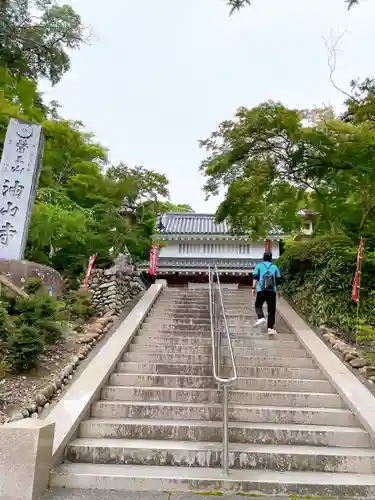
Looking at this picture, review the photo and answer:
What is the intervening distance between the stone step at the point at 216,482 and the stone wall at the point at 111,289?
4982mm

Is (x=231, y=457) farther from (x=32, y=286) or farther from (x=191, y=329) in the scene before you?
(x=32, y=286)

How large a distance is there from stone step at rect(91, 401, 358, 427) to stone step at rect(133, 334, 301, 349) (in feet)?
6.45

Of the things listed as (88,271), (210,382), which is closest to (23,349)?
(210,382)

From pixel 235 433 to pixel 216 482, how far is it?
76 cm

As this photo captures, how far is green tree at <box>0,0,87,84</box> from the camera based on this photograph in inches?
267

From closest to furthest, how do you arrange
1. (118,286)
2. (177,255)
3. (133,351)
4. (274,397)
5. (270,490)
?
(270,490)
(274,397)
(133,351)
(118,286)
(177,255)

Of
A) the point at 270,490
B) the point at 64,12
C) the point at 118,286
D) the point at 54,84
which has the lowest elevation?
the point at 270,490

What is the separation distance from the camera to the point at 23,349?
15.7 ft

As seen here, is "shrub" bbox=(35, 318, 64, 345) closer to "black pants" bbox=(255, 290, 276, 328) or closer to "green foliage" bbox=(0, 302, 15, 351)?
"green foliage" bbox=(0, 302, 15, 351)

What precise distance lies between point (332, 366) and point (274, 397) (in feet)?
3.90

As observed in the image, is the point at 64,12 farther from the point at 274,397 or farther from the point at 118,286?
the point at 274,397

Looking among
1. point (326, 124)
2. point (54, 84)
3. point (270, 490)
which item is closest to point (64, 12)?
point (54, 84)

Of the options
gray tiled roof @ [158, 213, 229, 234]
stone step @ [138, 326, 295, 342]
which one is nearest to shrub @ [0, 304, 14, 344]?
stone step @ [138, 326, 295, 342]

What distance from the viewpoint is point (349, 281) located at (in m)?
7.59
